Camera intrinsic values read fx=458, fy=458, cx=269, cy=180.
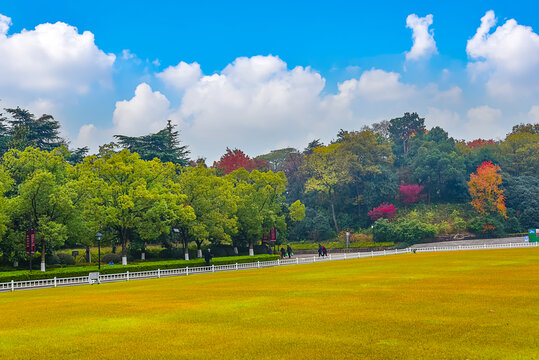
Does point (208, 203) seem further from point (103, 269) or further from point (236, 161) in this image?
point (236, 161)

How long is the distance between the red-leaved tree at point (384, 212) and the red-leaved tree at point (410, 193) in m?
5.11

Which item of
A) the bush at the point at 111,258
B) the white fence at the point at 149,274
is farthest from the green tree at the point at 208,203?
the white fence at the point at 149,274

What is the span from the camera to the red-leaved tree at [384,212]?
85.2 metres

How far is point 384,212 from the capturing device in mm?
85688

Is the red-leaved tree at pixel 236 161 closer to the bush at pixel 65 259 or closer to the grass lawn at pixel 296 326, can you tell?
the bush at pixel 65 259

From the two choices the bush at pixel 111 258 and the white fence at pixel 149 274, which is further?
the bush at pixel 111 258

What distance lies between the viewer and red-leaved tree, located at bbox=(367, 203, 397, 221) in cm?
8519

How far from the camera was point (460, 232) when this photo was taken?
78.9 m

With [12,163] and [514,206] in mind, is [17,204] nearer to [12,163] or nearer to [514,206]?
[12,163]

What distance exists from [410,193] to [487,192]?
46.4 ft

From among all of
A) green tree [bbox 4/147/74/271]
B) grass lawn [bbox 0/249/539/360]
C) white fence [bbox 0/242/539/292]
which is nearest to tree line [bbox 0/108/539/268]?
green tree [bbox 4/147/74/271]

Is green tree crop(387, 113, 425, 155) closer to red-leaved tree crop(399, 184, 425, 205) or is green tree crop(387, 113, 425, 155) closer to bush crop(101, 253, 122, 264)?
red-leaved tree crop(399, 184, 425, 205)

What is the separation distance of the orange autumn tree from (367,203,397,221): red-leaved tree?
13882mm

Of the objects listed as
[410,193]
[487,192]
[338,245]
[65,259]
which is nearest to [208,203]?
[65,259]
